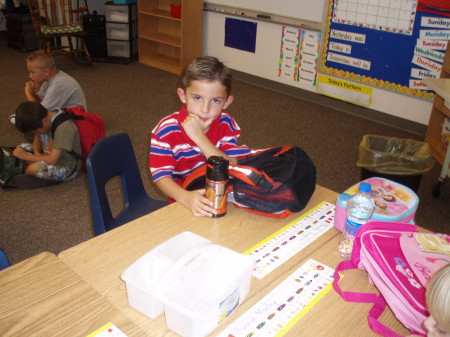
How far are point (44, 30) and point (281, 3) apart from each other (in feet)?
8.82

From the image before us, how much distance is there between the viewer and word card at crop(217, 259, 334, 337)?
0.91 m

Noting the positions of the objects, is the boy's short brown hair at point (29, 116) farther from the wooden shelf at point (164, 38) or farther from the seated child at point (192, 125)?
the wooden shelf at point (164, 38)

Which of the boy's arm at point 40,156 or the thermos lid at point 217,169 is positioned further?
the boy's arm at point 40,156

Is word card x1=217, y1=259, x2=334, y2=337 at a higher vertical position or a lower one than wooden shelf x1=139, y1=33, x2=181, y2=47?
lower

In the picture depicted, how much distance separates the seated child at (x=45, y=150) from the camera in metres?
2.65

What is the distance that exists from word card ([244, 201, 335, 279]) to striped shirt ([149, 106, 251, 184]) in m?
0.44

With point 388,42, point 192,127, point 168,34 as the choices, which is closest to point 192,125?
point 192,127

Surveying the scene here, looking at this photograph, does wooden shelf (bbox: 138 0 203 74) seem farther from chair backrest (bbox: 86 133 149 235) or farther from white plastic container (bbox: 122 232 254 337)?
white plastic container (bbox: 122 232 254 337)

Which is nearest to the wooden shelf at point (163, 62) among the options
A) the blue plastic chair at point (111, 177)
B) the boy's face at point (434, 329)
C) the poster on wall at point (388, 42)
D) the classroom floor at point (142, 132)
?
the classroom floor at point (142, 132)

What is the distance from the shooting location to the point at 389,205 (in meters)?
1.27

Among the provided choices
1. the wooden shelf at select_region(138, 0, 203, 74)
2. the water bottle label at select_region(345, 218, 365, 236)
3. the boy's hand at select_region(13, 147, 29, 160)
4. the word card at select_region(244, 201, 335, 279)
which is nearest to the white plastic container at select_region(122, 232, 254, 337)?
the word card at select_region(244, 201, 335, 279)

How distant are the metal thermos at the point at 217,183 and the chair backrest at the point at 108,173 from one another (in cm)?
45

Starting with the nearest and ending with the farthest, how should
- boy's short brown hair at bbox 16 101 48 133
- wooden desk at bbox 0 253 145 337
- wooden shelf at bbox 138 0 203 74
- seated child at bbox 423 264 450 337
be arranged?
seated child at bbox 423 264 450 337 → wooden desk at bbox 0 253 145 337 → boy's short brown hair at bbox 16 101 48 133 → wooden shelf at bbox 138 0 203 74

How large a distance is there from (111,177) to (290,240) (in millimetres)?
760
